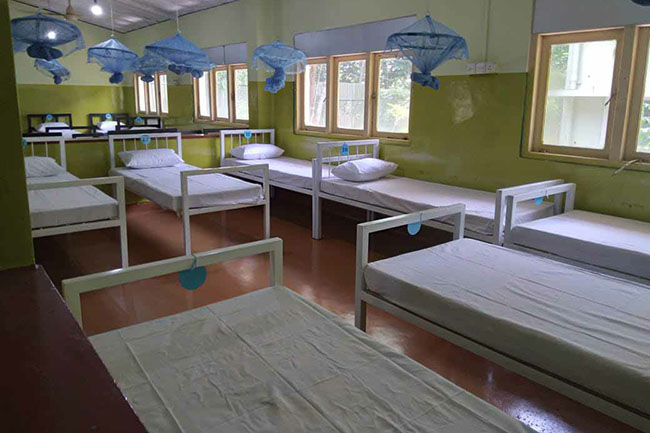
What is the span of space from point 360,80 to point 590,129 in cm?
261

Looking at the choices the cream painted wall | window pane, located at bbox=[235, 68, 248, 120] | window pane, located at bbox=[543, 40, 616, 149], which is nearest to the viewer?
window pane, located at bbox=[543, 40, 616, 149]

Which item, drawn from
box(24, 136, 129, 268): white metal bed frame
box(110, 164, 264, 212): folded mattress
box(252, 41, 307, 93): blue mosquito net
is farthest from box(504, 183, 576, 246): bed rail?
box(252, 41, 307, 93): blue mosquito net

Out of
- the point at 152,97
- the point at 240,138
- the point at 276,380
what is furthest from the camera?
the point at 152,97

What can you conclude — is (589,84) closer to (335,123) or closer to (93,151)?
(335,123)

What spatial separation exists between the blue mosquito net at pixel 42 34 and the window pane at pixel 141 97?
5843 millimetres

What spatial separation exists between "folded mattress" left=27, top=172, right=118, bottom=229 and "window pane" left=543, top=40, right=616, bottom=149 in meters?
3.51

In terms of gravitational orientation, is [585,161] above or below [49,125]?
below

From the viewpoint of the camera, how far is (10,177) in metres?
1.15

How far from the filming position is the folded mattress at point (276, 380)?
53.1 inches

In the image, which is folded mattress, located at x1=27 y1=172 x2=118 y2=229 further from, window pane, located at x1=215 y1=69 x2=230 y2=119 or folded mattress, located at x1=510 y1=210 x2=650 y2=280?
window pane, located at x1=215 y1=69 x2=230 y2=119

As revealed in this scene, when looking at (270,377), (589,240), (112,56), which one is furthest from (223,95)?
(270,377)

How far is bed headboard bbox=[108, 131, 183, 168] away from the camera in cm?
586

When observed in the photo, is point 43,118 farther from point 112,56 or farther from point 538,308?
point 538,308

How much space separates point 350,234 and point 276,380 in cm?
377
